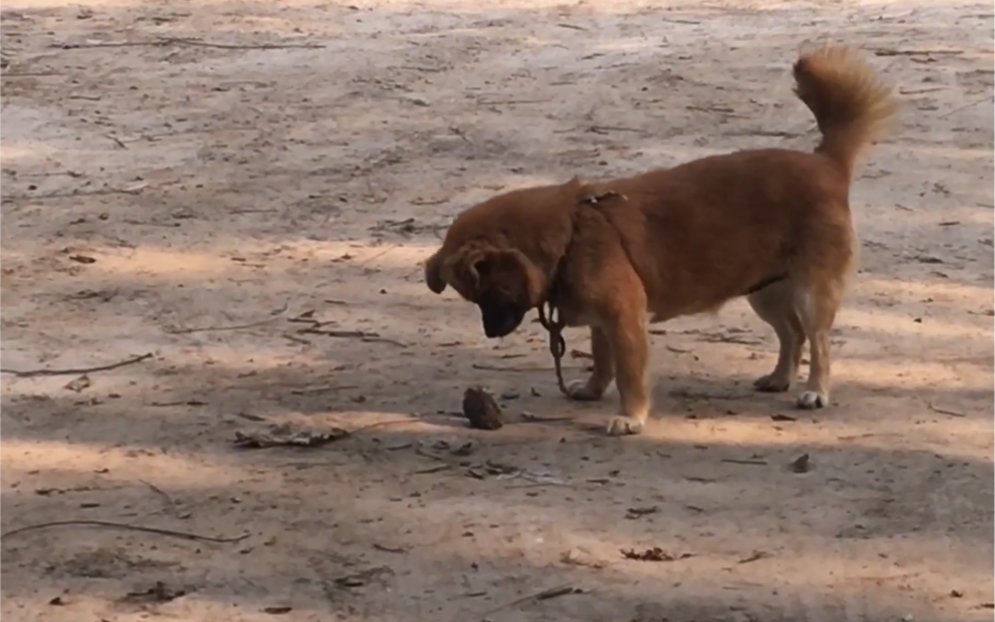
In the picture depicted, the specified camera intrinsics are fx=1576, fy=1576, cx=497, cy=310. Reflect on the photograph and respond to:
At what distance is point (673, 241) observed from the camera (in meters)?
5.82

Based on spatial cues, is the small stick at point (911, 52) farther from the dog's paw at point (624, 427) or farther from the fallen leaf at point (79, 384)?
the fallen leaf at point (79, 384)

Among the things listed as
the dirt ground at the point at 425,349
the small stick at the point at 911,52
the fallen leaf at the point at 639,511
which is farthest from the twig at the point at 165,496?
the small stick at the point at 911,52

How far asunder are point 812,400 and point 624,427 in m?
0.79

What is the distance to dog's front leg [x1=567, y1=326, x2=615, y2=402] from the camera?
5922 millimetres

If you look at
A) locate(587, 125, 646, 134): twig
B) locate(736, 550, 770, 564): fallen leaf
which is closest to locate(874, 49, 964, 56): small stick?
locate(587, 125, 646, 134): twig

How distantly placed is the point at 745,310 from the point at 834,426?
1450 mm

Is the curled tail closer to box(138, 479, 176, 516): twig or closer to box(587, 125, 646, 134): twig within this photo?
box(138, 479, 176, 516): twig

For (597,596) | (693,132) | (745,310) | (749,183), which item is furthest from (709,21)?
(597,596)

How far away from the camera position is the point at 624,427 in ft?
18.5

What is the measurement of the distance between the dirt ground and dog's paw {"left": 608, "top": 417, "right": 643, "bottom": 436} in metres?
0.06

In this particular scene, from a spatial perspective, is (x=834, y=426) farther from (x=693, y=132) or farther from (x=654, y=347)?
(x=693, y=132)

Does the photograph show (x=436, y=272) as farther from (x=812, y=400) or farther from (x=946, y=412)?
(x=946, y=412)

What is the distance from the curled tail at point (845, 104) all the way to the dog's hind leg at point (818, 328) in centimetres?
51

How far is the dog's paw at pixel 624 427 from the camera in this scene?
5641 mm
